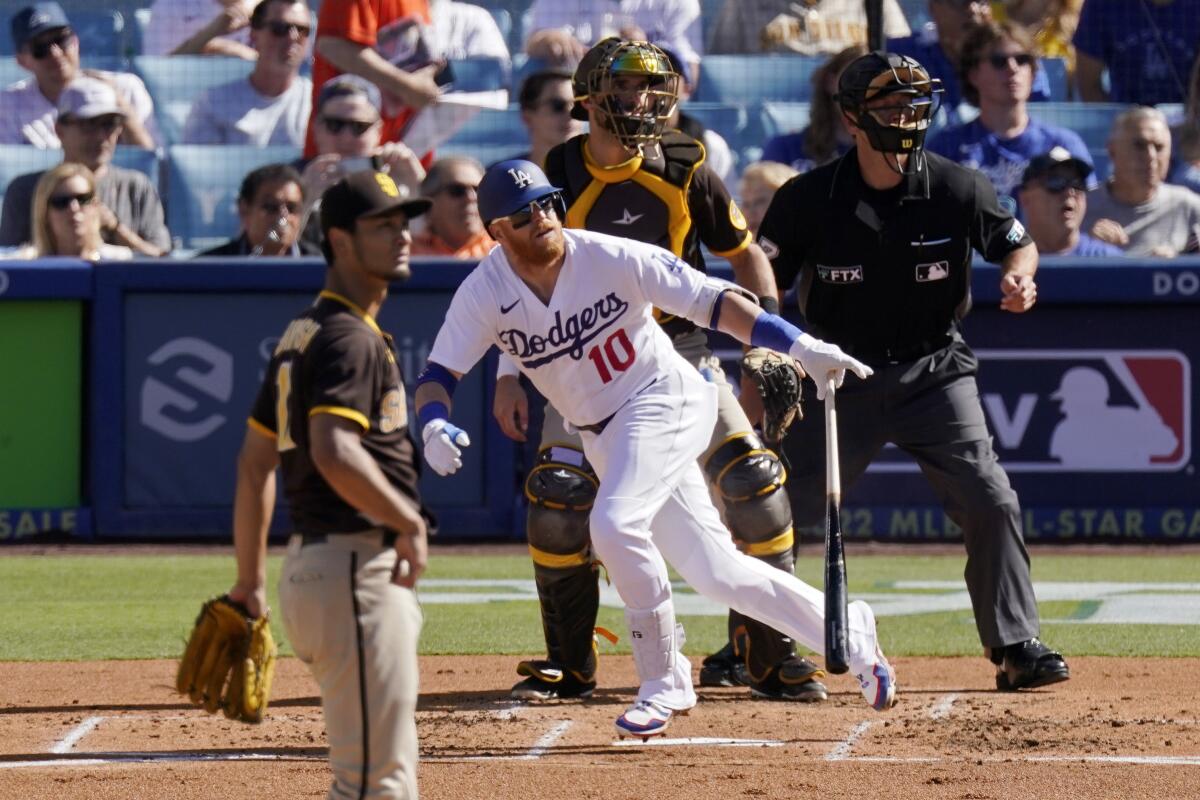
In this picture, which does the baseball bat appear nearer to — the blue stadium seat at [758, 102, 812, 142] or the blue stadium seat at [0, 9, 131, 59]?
the blue stadium seat at [758, 102, 812, 142]

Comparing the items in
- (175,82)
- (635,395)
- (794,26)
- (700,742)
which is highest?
(794,26)

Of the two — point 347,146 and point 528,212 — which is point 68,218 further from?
point 528,212

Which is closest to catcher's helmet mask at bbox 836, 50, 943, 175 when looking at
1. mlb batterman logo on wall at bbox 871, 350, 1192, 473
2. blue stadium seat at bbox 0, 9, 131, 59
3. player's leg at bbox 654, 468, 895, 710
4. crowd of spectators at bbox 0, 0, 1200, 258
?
player's leg at bbox 654, 468, 895, 710

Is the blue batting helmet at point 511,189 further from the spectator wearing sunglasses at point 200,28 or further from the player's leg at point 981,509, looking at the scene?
the spectator wearing sunglasses at point 200,28

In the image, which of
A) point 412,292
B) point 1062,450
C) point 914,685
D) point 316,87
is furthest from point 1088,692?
point 316,87

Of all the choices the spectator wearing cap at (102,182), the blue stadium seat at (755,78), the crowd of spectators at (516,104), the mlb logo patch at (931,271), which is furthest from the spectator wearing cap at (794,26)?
the mlb logo patch at (931,271)

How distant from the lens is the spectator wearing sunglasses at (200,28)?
1335cm

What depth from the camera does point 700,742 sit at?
5637 mm

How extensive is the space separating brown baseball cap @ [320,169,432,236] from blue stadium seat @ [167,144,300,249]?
807 cm

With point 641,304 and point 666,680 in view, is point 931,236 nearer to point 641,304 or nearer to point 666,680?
point 641,304

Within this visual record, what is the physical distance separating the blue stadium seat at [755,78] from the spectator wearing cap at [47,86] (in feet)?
12.0

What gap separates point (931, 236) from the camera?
644 centimetres

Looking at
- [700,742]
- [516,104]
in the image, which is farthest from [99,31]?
[700,742]

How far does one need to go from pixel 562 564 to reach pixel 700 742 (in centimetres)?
90
